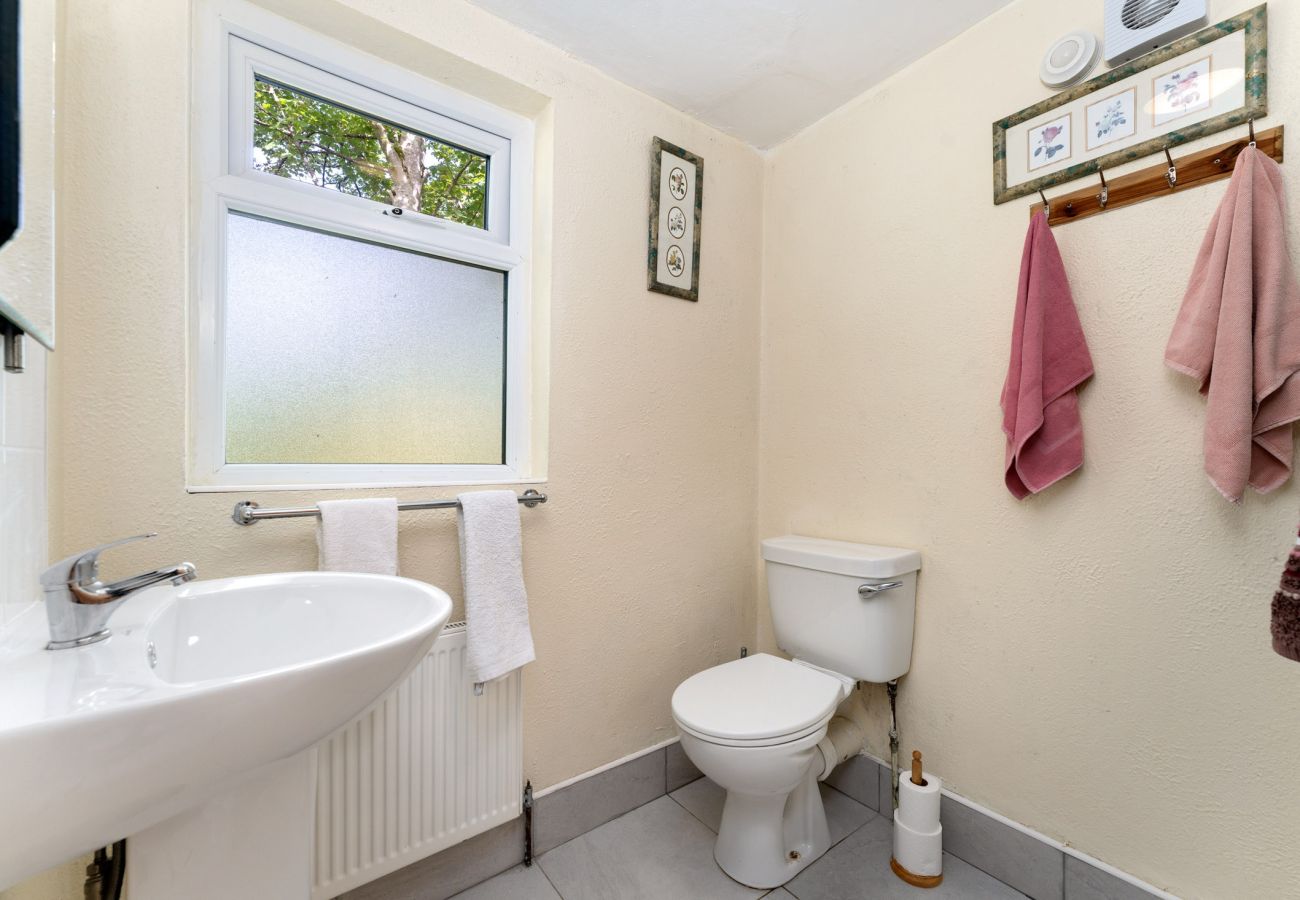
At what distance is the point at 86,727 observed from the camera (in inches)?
17.2

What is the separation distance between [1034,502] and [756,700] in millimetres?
820

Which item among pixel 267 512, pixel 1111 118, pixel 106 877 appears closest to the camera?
pixel 106 877

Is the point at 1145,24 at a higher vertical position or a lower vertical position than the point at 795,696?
higher

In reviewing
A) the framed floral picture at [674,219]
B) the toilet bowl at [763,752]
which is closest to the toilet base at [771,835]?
the toilet bowl at [763,752]

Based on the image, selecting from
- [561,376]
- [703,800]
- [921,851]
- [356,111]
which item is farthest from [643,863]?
[356,111]

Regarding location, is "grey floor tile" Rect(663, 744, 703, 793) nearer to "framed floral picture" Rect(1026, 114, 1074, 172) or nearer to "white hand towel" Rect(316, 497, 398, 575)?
"white hand towel" Rect(316, 497, 398, 575)

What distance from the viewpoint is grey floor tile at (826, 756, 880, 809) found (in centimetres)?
166

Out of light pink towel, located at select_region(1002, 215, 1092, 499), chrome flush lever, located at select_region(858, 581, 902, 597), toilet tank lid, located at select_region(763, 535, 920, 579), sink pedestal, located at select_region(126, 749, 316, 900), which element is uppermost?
light pink towel, located at select_region(1002, 215, 1092, 499)

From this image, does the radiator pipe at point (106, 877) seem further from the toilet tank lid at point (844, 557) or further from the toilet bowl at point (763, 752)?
the toilet tank lid at point (844, 557)

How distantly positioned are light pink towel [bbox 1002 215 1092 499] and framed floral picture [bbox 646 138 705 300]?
904mm

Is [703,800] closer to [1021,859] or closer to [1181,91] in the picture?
[1021,859]

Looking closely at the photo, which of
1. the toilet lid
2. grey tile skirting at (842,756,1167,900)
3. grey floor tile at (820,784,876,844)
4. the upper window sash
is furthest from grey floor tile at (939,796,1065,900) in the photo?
the upper window sash

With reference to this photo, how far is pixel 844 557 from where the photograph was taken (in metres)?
1.51

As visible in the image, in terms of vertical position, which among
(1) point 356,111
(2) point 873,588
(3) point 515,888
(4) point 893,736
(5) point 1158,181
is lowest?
(3) point 515,888
